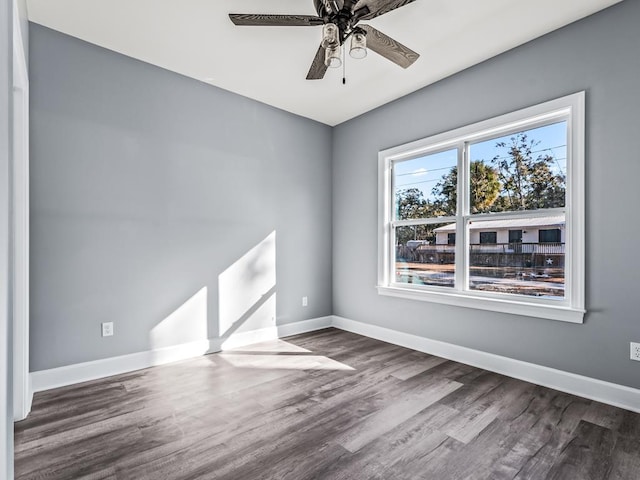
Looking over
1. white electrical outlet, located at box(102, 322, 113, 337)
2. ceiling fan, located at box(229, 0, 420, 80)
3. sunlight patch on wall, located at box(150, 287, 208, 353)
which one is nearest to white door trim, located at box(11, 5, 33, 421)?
white electrical outlet, located at box(102, 322, 113, 337)

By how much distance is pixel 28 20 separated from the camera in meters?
2.52

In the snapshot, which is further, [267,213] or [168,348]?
[267,213]

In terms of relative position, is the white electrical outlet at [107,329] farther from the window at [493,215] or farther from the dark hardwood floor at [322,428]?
the window at [493,215]

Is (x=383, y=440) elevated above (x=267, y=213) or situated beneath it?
situated beneath

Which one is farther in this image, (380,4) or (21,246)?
(21,246)

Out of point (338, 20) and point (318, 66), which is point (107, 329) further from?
point (338, 20)

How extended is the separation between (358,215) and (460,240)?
4.47 ft

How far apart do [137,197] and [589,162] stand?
362cm

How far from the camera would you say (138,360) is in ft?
9.83

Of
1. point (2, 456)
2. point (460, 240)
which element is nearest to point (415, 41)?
point (460, 240)

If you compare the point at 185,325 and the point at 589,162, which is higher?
the point at 589,162

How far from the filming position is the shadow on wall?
3213mm

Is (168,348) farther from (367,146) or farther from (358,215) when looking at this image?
(367,146)

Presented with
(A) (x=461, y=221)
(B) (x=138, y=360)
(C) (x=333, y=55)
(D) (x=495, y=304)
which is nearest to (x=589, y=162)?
(A) (x=461, y=221)
